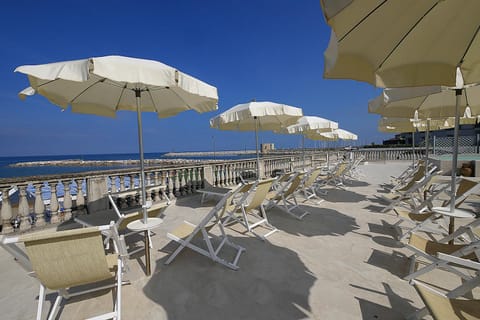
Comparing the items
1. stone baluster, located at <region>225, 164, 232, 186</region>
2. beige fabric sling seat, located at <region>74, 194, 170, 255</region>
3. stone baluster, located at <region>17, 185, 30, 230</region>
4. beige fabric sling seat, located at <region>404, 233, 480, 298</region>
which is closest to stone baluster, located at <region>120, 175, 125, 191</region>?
beige fabric sling seat, located at <region>74, 194, 170, 255</region>

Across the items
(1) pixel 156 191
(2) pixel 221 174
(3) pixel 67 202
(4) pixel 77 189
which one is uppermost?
(4) pixel 77 189

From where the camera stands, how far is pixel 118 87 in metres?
3.71

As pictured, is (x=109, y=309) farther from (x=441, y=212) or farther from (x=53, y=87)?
(x=441, y=212)

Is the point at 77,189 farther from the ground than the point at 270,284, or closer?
farther from the ground

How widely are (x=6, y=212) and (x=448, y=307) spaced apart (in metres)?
5.93

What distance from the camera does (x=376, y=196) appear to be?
674cm

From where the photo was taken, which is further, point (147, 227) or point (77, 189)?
point (77, 189)

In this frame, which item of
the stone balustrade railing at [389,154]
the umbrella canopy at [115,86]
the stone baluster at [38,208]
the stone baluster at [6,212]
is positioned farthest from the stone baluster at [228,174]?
the stone balustrade railing at [389,154]

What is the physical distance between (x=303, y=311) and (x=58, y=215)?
4715 mm

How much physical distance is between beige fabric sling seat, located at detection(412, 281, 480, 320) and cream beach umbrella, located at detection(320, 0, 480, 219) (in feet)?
5.98

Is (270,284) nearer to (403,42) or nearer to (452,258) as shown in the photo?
(452,258)

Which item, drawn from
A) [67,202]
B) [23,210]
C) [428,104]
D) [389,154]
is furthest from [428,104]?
[389,154]

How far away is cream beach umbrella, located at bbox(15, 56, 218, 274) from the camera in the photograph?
2178mm

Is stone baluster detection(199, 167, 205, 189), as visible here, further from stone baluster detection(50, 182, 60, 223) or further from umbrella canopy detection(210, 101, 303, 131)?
stone baluster detection(50, 182, 60, 223)
